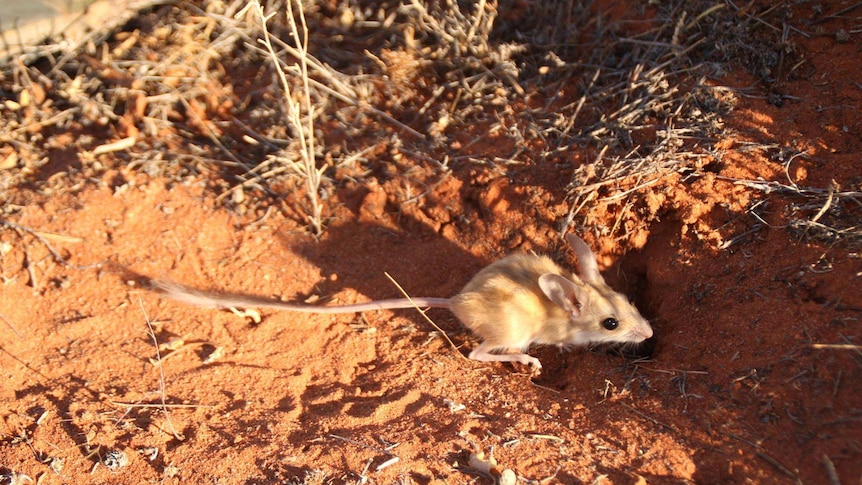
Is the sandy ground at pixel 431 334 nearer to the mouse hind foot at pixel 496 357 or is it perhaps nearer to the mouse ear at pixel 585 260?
the mouse hind foot at pixel 496 357

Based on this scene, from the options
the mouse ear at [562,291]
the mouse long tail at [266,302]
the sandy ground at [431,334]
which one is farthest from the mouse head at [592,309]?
the mouse long tail at [266,302]

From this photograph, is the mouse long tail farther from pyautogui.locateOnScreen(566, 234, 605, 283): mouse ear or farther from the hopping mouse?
pyautogui.locateOnScreen(566, 234, 605, 283): mouse ear

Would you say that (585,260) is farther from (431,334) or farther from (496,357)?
(431,334)

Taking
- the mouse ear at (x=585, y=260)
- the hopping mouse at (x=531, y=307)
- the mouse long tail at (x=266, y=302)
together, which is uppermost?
the mouse ear at (x=585, y=260)

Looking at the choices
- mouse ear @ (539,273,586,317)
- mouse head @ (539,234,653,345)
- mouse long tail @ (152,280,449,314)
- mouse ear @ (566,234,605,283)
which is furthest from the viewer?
mouse long tail @ (152,280,449,314)

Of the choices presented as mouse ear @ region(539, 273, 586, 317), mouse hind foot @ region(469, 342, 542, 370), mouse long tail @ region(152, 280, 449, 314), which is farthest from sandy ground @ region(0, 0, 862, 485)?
mouse ear @ region(539, 273, 586, 317)

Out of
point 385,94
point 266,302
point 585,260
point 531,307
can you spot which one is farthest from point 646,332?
point 385,94

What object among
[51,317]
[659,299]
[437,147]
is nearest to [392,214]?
[437,147]

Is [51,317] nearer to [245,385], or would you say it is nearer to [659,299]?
[245,385]
